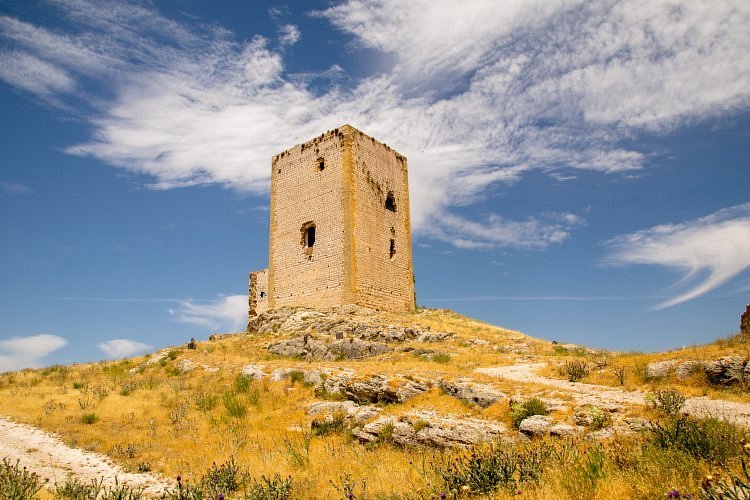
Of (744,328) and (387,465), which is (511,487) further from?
(744,328)

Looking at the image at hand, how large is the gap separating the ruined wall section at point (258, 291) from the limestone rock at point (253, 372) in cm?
1783

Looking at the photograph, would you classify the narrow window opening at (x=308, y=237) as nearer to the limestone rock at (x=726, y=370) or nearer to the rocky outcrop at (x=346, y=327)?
the rocky outcrop at (x=346, y=327)

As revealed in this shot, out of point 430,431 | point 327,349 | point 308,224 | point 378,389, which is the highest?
point 308,224

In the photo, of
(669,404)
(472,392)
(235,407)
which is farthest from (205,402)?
(669,404)

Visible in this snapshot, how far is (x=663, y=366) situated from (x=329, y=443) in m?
7.62

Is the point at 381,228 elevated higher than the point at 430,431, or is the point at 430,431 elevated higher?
the point at 381,228

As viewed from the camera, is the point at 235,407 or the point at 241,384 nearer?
the point at 235,407

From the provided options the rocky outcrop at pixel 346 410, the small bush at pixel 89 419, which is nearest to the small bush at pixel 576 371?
the rocky outcrop at pixel 346 410

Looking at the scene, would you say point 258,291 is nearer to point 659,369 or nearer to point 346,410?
point 346,410

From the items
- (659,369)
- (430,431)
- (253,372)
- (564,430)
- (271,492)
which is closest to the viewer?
(271,492)

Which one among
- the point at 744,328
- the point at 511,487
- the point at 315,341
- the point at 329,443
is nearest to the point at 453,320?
the point at 315,341

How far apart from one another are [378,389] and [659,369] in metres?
6.34

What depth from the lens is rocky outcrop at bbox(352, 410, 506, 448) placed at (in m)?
8.08

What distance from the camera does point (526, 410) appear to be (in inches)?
333
